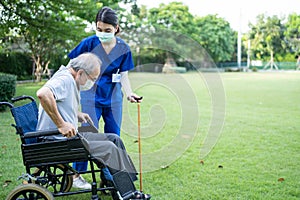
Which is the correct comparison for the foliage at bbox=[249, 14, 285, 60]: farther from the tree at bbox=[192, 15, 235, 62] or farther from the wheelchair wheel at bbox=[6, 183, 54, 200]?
the wheelchair wheel at bbox=[6, 183, 54, 200]

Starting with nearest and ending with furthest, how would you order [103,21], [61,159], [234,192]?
[61,159] → [103,21] → [234,192]

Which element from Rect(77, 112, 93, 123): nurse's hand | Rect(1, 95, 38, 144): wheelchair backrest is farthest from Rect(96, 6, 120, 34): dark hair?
Rect(1, 95, 38, 144): wheelchair backrest

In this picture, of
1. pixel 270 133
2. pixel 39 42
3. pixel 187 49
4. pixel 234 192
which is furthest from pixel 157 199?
pixel 39 42

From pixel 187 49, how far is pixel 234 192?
9.40m

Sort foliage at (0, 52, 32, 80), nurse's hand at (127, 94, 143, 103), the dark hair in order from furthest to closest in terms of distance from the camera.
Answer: foliage at (0, 52, 32, 80), nurse's hand at (127, 94, 143, 103), the dark hair

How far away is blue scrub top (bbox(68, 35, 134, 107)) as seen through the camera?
3566 mm

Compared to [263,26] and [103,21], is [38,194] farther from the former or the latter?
[263,26]

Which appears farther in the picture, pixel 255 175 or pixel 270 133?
pixel 270 133

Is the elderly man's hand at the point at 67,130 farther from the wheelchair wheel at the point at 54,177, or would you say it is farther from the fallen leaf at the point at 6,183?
the fallen leaf at the point at 6,183

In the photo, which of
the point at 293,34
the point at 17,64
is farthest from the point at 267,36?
the point at 17,64

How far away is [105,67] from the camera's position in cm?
357

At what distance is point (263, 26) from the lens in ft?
190

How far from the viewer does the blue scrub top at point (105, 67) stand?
3566mm

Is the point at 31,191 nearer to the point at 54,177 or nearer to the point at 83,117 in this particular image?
the point at 54,177
